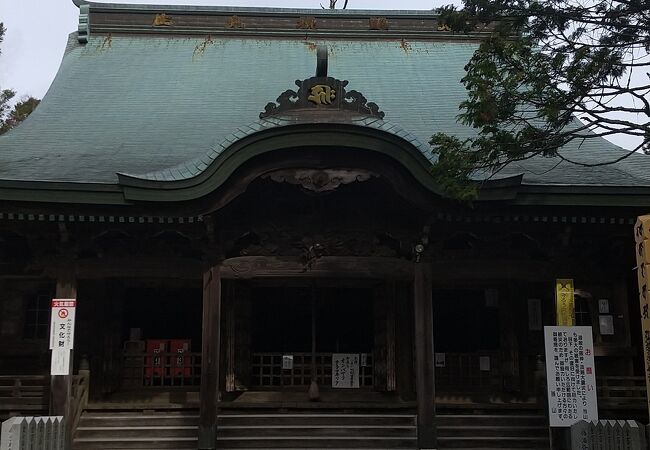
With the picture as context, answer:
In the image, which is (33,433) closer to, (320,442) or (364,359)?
(320,442)

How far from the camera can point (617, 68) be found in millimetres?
7289

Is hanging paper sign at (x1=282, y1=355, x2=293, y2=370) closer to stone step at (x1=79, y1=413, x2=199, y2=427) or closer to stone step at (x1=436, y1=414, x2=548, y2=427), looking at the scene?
stone step at (x1=79, y1=413, x2=199, y2=427)

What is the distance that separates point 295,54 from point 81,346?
27.8 feet

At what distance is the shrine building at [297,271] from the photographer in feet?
30.2

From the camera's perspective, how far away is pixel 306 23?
16.9 meters

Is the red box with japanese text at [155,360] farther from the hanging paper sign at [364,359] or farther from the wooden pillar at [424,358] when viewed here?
the wooden pillar at [424,358]

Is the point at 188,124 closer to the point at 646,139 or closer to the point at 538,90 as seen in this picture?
the point at 538,90

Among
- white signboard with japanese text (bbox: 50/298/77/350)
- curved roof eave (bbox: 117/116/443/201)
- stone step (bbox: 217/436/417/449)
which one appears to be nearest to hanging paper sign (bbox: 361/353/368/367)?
stone step (bbox: 217/436/417/449)

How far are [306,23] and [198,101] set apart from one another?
15.1 feet

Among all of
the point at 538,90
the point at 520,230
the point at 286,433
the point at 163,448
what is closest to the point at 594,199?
the point at 520,230

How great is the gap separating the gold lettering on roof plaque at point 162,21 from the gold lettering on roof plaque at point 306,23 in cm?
318

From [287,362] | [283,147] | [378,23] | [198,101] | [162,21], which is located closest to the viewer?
[283,147]

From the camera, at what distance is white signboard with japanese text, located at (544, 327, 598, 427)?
29.6ft

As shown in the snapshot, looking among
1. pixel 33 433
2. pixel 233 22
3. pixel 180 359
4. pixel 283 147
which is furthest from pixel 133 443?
pixel 233 22
